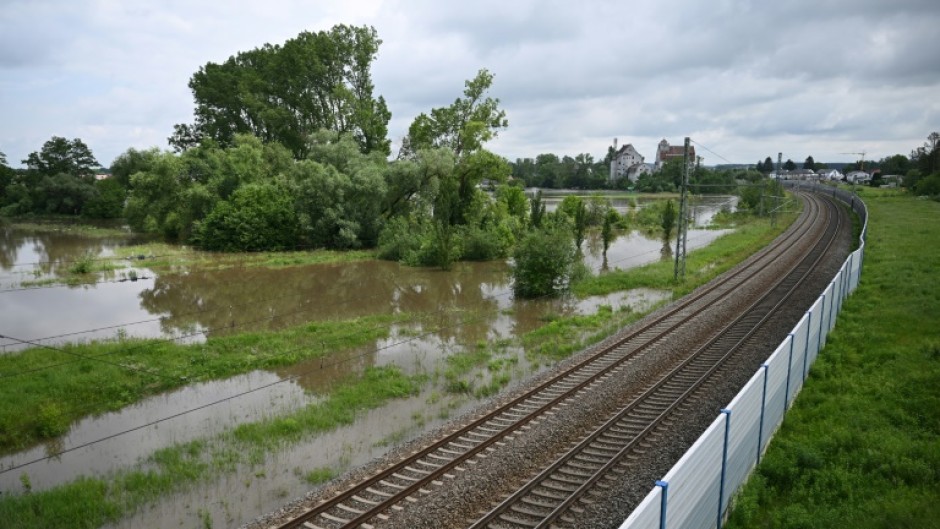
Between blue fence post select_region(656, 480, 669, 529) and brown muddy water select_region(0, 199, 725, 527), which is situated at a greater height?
blue fence post select_region(656, 480, 669, 529)

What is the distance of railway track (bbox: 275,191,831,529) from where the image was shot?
35.4 ft

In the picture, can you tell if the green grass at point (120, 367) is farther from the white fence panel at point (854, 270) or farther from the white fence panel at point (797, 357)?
the white fence panel at point (854, 270)

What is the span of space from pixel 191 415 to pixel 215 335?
9166mm

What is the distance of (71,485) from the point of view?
43.0 feet

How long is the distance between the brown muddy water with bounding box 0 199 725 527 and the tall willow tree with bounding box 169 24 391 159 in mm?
24867

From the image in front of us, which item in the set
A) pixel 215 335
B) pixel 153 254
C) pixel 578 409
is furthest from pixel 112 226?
pixel 578 409

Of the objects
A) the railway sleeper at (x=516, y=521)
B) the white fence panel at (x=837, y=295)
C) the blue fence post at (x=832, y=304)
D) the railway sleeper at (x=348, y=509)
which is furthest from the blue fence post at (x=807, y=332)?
the railway sleeper at (x=348, y=509)

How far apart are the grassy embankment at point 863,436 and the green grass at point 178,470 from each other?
31.2 ft

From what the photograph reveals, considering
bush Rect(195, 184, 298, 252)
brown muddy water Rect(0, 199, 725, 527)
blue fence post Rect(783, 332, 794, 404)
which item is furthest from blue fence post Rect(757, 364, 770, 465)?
bush Rect(195, 184, 298, 252)

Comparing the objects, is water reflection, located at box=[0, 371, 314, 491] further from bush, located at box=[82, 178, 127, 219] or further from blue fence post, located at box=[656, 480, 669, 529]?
bush, located at box=[82, 178, 127, 219]

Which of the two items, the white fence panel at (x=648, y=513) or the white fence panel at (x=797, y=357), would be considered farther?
the white fence panel at (x=797, y=357)

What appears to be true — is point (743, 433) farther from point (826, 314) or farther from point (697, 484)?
point (826, 314)

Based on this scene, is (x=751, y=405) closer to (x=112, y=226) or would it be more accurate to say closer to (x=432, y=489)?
(x=432, y=489)

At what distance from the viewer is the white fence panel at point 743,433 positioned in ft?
29.5
